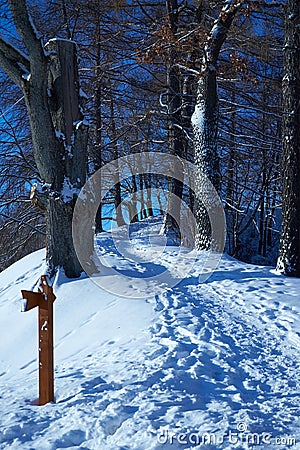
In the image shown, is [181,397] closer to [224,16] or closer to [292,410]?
[292,410]

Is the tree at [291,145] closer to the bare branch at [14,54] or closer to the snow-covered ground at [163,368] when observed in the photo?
the snow-covered ground at [163,368]

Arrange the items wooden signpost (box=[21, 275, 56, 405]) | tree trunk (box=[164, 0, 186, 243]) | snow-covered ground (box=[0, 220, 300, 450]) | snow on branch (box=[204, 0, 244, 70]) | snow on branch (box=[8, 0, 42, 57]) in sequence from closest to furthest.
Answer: snow-covered ground (box=[0, 220, 300, 450])
wooden signpost (box=[21, 275, 56, 405])
snow on branch (box=[8, 0, 42, 57])
snow on branch (box=[204, 0, 244, 70])
tree trunk (box=[164, 0, 186, 243])

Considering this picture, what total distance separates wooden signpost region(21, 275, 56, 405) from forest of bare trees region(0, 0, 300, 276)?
341 cm

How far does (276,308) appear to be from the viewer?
16.8ft

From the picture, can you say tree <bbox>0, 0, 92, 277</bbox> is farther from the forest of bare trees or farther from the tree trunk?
the tree trunk

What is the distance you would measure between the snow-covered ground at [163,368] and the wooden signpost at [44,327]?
189mm

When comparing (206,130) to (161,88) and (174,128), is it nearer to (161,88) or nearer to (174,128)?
(174,128)

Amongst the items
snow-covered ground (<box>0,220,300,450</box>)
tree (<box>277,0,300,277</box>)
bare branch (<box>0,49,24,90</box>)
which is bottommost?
snow-covered ground (<box>0,220,300,450</box>)

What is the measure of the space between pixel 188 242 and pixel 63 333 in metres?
6.11

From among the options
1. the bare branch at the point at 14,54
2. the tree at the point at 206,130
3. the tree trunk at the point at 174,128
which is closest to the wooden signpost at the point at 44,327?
the bare branch at the point at 14,54

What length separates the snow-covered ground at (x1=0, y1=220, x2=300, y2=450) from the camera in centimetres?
263

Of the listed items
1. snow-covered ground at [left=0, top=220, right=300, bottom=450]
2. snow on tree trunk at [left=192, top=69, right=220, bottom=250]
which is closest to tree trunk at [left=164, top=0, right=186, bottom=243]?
snow on tree trunk at [left=192, top=69, right=220, bottom=250]

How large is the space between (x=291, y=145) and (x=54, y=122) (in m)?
3.78

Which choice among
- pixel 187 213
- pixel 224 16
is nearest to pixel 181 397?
pixel 224 16
